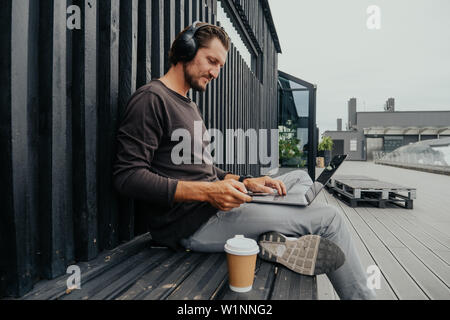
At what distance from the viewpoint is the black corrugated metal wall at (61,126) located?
2.97 ft

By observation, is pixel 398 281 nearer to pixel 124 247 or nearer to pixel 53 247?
pixel 124 247

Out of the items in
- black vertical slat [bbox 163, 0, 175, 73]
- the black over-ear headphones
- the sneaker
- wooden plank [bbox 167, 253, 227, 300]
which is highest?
black vertical slat [bbox 163, 0, 175, 73]

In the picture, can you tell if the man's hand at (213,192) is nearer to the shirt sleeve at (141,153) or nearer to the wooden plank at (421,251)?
the shirt sleeve at (141,153)

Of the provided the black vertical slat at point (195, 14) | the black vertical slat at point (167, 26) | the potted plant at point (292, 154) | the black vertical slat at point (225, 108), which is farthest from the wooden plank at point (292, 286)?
the potted plant at point (292, 154)

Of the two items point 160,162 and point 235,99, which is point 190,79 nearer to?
point 160,162

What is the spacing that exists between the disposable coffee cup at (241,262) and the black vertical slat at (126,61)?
0.81 meters

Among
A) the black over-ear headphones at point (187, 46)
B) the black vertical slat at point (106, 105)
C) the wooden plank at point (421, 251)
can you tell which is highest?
the black over-ear headphones at point (187, 46)

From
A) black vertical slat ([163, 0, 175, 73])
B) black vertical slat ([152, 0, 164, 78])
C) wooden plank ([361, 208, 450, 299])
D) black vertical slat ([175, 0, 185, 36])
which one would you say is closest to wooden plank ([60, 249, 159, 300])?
black vertical slat ([152, 0, 164, 78])

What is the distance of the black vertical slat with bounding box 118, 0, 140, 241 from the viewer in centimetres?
148

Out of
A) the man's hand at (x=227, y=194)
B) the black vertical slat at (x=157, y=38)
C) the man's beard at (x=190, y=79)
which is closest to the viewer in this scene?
the man's hand at (x=227, y=194)

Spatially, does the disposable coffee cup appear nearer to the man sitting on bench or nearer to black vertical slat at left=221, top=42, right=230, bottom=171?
the man sitting on bench

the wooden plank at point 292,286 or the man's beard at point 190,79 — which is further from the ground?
the man's beard at point 190,79

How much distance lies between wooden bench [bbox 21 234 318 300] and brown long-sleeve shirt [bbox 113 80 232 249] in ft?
0.51

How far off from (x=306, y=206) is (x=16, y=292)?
1143mm
